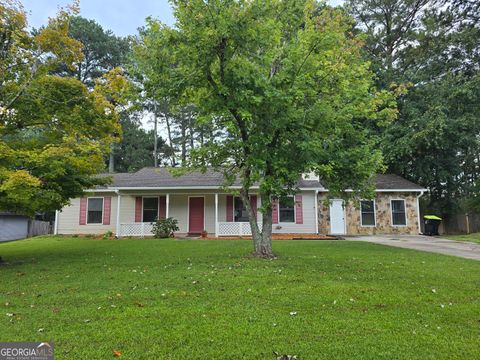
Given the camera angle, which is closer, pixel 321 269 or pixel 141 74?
pixel 321 269

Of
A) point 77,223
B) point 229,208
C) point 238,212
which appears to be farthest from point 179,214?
point 77,223

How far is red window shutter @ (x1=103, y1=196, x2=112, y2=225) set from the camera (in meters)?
17.9

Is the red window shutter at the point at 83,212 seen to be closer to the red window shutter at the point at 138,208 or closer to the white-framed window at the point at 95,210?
the white-framed window at the point at 95,210

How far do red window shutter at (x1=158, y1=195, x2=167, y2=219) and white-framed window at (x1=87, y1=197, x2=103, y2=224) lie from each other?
123 inches

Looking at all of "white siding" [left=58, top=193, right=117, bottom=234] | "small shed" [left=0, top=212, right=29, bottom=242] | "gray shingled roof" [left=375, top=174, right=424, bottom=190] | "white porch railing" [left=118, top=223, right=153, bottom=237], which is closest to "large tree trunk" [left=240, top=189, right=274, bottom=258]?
"white porch railing" [left=118, top=223, right=153, bottom=237]

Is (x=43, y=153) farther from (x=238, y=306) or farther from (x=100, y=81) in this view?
(x=238, y=306)

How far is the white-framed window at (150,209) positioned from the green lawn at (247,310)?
1007 cm

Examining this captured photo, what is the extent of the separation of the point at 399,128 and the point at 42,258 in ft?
64.2

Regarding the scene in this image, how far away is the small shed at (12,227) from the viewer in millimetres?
20897

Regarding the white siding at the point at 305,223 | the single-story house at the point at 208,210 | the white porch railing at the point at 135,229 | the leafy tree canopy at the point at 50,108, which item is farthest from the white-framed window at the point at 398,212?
the leafy tree canopy at the point at 50,108

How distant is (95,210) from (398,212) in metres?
16.2

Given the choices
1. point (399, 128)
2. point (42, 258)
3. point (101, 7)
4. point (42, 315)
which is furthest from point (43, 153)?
point (399, 128)

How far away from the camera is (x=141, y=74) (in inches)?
306

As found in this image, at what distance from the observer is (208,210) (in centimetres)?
1764
